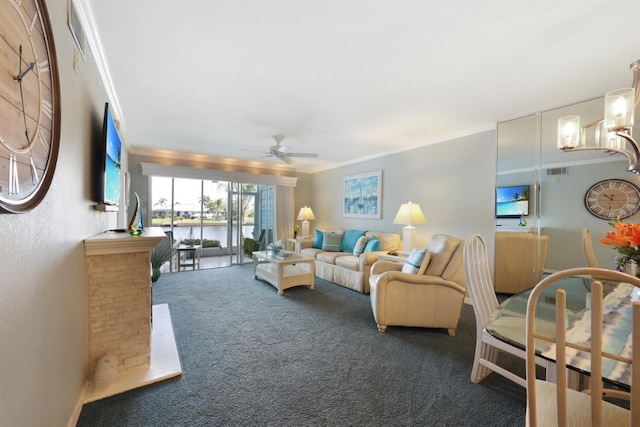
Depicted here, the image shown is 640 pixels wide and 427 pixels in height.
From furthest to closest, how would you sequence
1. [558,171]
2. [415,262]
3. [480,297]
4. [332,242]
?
[332,242] → [558,171] → [415,262] → [480,297]

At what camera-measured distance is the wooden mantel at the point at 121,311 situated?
178 centimetres

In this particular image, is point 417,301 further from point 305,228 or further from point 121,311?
point 305,228

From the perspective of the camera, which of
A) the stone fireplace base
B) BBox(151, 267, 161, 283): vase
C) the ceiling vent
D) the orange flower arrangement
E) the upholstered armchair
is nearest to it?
the orange flower arrangement

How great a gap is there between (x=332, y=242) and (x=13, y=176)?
4.71 meters

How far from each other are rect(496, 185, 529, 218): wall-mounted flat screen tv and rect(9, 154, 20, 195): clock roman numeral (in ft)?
13.9

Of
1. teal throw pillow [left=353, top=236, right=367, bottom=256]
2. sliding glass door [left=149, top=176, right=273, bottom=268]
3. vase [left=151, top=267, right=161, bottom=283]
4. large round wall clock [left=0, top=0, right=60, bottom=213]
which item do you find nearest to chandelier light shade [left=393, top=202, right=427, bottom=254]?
teal throw pillow [left=353, top=236, right=367, bottom=256]

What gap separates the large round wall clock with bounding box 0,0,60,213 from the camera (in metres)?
0.75

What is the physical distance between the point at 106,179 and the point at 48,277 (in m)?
1.06

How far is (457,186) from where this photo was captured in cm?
386

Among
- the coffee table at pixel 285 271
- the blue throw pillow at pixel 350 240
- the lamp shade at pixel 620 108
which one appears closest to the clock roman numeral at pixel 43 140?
the lamp shade at pixel 620 108

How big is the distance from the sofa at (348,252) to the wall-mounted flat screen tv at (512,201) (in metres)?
1.64

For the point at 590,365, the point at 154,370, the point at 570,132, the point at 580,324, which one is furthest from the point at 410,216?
the point at 154,370

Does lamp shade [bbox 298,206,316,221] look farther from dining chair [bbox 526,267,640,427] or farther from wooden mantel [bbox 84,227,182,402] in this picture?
dining chair [bbox 526,267,640,427]

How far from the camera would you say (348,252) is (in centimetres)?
509
